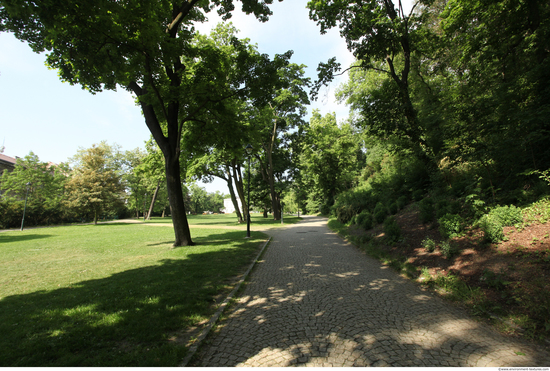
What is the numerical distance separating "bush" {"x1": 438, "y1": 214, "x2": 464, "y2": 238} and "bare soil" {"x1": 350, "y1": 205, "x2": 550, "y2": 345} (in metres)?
0.21

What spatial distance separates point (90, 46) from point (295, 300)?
7.41 meters

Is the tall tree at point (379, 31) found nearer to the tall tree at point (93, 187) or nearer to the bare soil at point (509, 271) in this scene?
the bare soil at point (509, 271)

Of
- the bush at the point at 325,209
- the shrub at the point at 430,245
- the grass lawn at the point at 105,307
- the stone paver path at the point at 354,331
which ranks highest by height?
the bush at the point at 325,209

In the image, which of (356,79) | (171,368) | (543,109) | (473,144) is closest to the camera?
(171,368)

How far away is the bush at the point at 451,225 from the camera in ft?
21.1

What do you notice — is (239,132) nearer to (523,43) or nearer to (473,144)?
(473,144)

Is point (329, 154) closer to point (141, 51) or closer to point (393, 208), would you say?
point (393, 208)

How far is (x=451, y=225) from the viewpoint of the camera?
257 inches

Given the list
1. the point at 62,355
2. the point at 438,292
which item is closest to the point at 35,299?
the point at 62,355

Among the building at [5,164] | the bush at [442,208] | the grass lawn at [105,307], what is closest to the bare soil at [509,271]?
the bush at [442,208]

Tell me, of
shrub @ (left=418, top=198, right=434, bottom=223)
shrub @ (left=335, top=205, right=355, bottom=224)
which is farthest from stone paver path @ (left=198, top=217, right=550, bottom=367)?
shrub @ (left=335, top=205, right=355, bottom=224)

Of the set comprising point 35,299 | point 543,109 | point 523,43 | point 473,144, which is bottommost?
point 35,299

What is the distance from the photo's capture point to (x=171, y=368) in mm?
2590

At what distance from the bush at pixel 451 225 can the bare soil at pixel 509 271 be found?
0.70 ft
